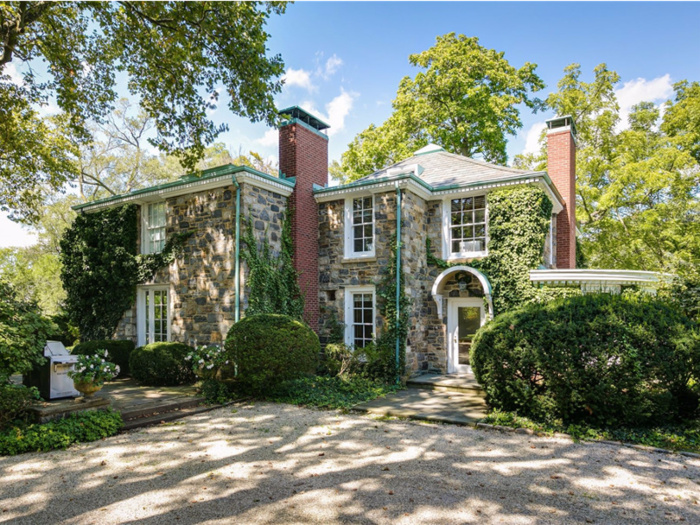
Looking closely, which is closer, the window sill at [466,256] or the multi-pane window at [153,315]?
the window sill at [466,256]

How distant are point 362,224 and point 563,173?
667 cm

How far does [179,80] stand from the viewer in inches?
Answer: 340

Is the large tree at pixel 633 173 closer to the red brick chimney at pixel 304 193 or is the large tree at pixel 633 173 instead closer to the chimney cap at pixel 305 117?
the chimney cap at pixel 305 117

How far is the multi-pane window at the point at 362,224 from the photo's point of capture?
11.4 meters

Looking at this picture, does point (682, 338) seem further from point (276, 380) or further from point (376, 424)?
point (276, 380)

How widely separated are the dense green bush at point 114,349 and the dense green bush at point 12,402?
15.7ft

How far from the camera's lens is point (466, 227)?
11336mm

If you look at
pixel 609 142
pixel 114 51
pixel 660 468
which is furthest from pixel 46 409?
pixel 609 142

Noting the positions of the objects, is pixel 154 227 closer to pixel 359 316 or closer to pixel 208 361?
pixel 208 361

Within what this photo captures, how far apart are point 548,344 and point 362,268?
565 cm

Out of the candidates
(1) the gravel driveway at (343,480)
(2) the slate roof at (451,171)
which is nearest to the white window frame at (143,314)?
(1) the gravel driveway at (343,480)

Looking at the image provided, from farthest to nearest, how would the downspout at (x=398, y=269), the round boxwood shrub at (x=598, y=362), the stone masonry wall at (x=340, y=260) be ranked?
the stone masonry wall at (x=340, y=260) → the downspout at (x=398, y=269) → the round boxwood shrub at (x=598, y=362)

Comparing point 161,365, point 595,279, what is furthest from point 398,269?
point 161,365

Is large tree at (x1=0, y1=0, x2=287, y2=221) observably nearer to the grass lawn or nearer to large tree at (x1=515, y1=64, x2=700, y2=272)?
the grass lawn
